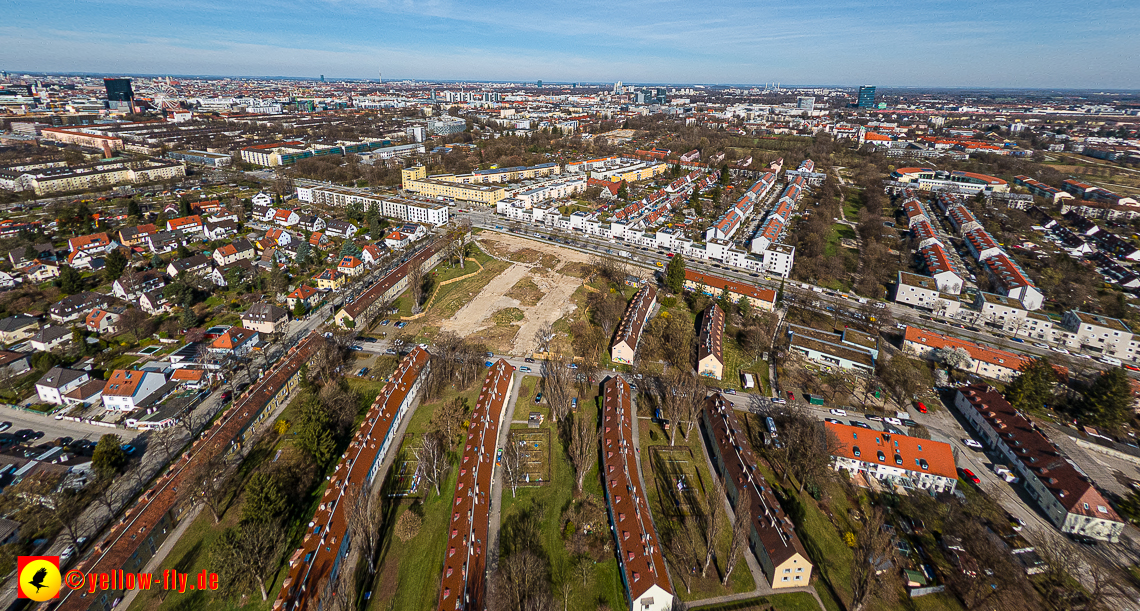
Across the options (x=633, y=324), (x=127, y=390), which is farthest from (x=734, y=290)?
(x=127, y=390)

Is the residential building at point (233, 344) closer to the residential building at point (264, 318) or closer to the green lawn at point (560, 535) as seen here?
the residential building at point (264, 318)

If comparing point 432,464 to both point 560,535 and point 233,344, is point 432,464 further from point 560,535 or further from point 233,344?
point 233,344

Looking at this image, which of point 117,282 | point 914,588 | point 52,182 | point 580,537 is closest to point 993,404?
point 914,588

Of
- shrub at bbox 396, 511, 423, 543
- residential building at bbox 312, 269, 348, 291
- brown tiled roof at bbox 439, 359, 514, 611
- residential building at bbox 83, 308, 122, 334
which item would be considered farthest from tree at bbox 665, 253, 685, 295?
residential building at bbox 83, 308, 122, 334

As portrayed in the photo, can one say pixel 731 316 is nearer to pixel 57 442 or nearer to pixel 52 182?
pixel 57 442

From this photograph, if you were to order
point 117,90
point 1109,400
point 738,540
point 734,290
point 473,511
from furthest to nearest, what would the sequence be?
point 117,90
point 734,290
point 1109,400
point 473,511
point 738,540

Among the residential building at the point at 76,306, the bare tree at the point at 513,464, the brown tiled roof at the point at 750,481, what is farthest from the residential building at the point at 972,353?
the residential building at the point at 76,306

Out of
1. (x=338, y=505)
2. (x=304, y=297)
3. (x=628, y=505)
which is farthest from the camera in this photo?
(x=304, y=297)
